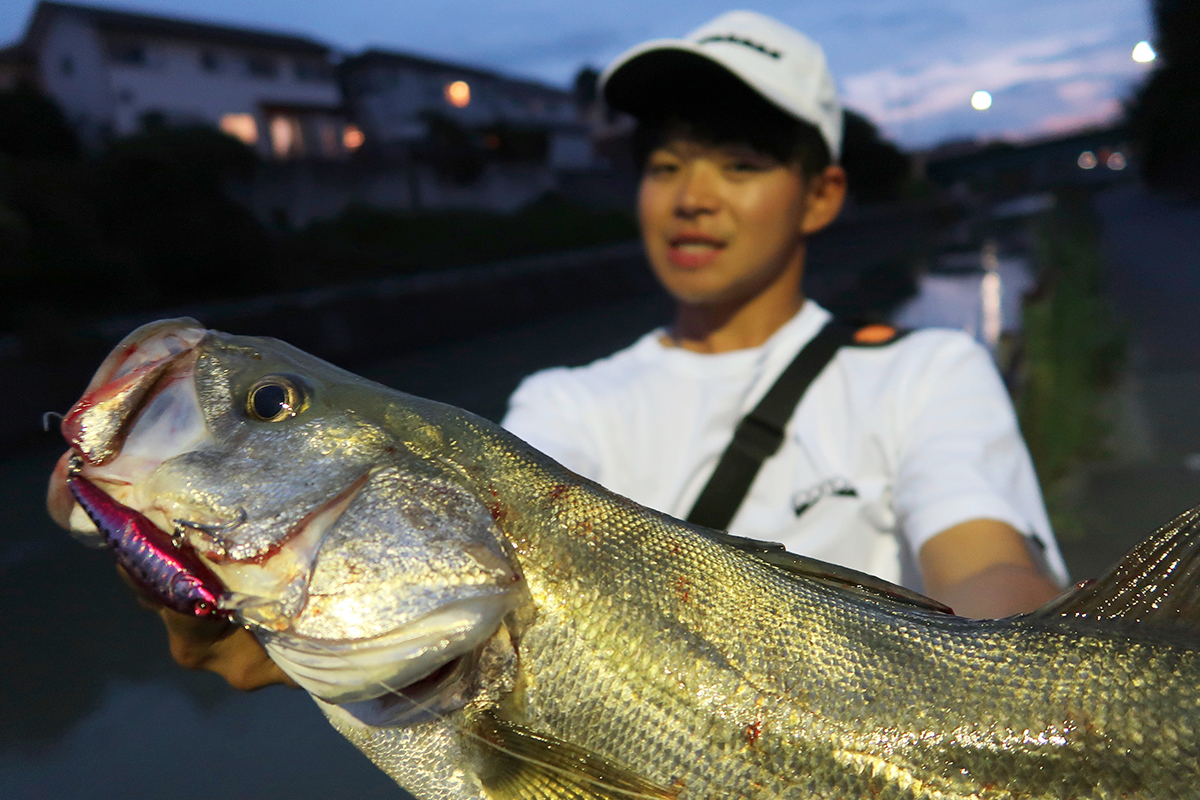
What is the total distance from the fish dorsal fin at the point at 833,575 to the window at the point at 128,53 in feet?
148

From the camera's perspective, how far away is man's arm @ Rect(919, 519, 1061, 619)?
1885 millimetres

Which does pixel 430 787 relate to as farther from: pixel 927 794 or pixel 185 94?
pixel 185 94

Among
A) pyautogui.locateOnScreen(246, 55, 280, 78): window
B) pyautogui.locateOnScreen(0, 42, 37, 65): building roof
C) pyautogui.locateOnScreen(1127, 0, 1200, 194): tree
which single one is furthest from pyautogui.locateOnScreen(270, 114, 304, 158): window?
pyautogui.locateOnScreen(1127, 0, 1200, 194): tree

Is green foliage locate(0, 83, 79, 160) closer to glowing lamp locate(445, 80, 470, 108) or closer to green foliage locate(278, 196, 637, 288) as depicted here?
green foliage locate(278, 196, 637, 288)

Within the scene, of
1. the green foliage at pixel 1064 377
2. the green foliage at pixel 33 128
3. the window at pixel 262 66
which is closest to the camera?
the green foliage at pixel 1064 377

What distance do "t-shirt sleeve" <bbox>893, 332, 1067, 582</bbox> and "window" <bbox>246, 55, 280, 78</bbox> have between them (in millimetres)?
48180

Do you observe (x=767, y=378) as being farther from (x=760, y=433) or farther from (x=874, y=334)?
(x=874, y=334)

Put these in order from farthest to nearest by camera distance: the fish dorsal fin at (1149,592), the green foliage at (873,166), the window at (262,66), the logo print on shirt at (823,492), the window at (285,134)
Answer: the green foliage at (873,166) < the window at (285,134) < the window at (262,66) < the logo print on shirt at (823,492) < the fish dorsal fin at (1149,592)

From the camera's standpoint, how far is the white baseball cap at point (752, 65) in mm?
2611

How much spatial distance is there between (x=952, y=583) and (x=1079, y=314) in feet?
27.9

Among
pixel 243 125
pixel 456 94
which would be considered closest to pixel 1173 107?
pixel 456 94

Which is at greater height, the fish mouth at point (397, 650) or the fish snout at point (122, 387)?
the fish snout at point (122, 387)

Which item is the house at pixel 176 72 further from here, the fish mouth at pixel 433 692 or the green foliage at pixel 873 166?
the green foliage at pixel 873 166

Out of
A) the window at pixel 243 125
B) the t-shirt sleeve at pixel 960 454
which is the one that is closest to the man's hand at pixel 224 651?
the t-shirt sleeve at pixel 960 454
